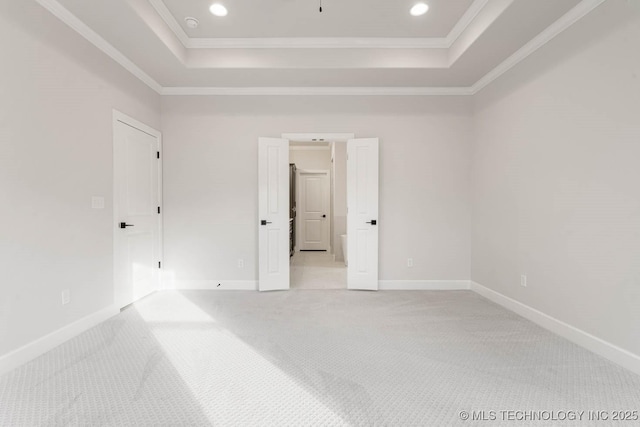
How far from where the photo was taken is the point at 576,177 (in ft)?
7.73

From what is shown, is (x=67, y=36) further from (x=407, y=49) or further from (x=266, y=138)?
(x=407, y=49)

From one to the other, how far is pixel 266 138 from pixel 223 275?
201 centimetres

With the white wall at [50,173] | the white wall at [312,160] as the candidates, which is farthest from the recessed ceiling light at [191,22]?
the white wall at [312,160]

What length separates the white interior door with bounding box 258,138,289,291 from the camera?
3.78m

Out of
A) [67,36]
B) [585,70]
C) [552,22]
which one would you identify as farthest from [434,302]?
[67,36]

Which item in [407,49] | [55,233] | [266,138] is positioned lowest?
[55,233]

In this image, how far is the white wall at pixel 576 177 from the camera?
78.4 inches

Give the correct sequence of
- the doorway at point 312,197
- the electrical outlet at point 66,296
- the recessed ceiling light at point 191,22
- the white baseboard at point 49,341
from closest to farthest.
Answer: the white baseboard at point 49,341 < the electrical outlet at point 66,296 < the recessed ceiling light at point 191,22 < the doorway at point 312,197

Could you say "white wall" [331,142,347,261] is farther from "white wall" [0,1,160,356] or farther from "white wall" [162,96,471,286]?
"white wall" [0,1,160,356]

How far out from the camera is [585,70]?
2264 millimetres

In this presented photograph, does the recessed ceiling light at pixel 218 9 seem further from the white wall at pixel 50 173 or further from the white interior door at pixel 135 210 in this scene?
the white interior door at pixel 135 210

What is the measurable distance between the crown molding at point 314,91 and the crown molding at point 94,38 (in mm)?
456

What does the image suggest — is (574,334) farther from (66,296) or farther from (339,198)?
(66,296)

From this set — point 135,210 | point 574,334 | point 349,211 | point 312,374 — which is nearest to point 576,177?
point 574,334
